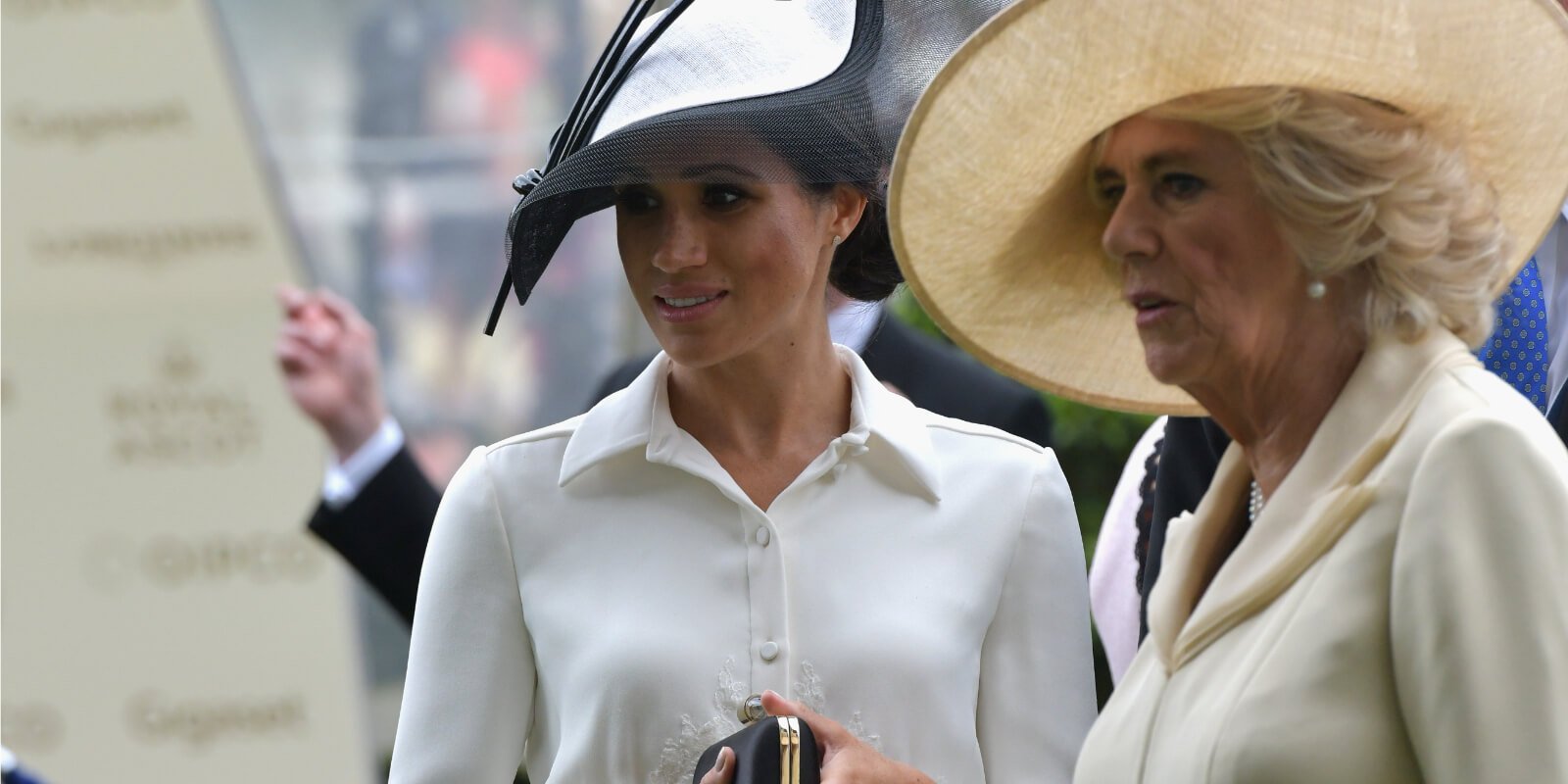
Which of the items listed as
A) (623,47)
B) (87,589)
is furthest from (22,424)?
(623,47)

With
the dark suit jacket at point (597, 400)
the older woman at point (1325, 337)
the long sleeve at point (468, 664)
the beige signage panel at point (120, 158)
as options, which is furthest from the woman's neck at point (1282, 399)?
the beige signage panel at point (120, 158)

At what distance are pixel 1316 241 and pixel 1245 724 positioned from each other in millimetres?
511

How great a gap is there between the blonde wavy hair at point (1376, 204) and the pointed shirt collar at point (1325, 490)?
4 cm

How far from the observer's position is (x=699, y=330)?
279cm

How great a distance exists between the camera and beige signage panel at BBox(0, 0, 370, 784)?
6348 millimetres

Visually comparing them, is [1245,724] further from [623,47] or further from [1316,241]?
[623,47]

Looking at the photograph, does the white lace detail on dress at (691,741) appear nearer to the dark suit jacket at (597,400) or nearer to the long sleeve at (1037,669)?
the long sleeve at (1037,669)

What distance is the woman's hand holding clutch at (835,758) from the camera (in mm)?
2436

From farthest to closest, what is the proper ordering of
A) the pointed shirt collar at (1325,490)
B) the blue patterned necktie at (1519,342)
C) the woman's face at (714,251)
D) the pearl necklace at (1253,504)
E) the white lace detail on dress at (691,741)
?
the blue patterned necktie at (1519,342) < the woman's face at (714,251) < the white lace detail on dress at (691,741) < the pearl necklace at (1253,504) < the pointed shirt collar at (1325,490)

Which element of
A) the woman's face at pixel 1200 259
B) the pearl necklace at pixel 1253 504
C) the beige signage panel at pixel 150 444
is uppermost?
the woman's face at pixel 1200 259

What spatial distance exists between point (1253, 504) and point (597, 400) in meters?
2.18

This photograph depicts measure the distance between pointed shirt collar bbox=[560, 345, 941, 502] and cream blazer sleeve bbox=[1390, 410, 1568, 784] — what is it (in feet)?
3.43

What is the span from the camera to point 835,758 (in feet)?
8.12

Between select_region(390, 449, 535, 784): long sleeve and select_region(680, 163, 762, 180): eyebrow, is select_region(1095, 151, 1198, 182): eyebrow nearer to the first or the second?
select_region(680, 163, 762, 180): eyebrow
